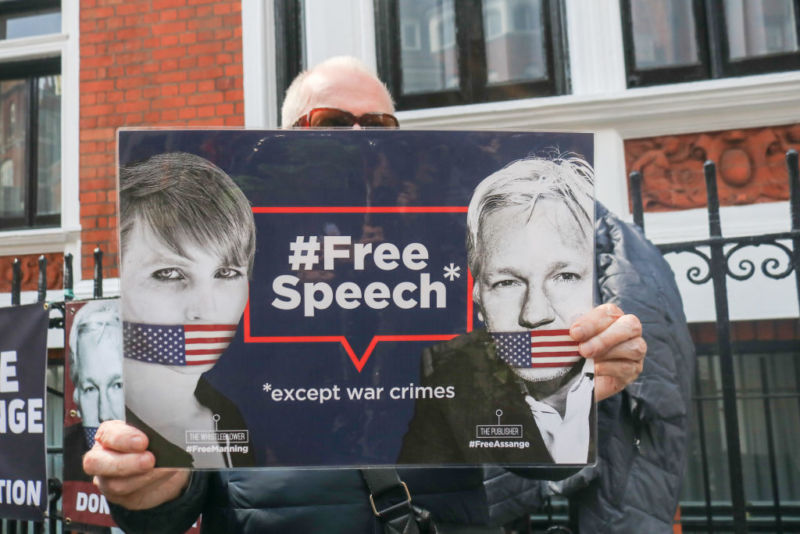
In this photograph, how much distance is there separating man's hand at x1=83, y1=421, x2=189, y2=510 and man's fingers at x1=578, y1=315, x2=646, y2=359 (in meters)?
0.84

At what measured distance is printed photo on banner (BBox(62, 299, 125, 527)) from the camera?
3756mm

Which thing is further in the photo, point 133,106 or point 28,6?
point 28,6

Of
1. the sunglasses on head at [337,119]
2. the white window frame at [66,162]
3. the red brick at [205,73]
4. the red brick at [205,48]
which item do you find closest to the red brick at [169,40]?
the red brick at [205,48]

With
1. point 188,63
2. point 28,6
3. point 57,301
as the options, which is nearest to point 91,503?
point 57,301

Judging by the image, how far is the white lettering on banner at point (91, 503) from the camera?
3792 millimetres

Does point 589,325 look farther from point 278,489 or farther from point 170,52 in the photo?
point 170,52

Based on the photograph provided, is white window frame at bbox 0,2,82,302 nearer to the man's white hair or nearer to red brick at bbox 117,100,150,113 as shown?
red brick at bbox 117,100,150,113

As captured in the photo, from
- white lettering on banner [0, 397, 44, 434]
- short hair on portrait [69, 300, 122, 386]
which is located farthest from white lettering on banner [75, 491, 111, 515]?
short hair on portrait [69, 300, 122, 386]

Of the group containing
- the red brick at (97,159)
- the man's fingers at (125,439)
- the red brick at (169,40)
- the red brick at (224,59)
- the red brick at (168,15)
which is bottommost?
the man's fingers at (125,439)

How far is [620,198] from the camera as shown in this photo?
4352 millimetres

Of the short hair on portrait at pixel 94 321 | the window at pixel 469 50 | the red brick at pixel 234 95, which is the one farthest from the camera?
the red brick at pixel 234 95

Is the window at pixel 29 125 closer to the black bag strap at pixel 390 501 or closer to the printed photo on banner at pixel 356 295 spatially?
the printed photo on banner at pixel 356 295

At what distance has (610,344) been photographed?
4.86 ft

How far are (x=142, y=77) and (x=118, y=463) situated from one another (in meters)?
4.31
